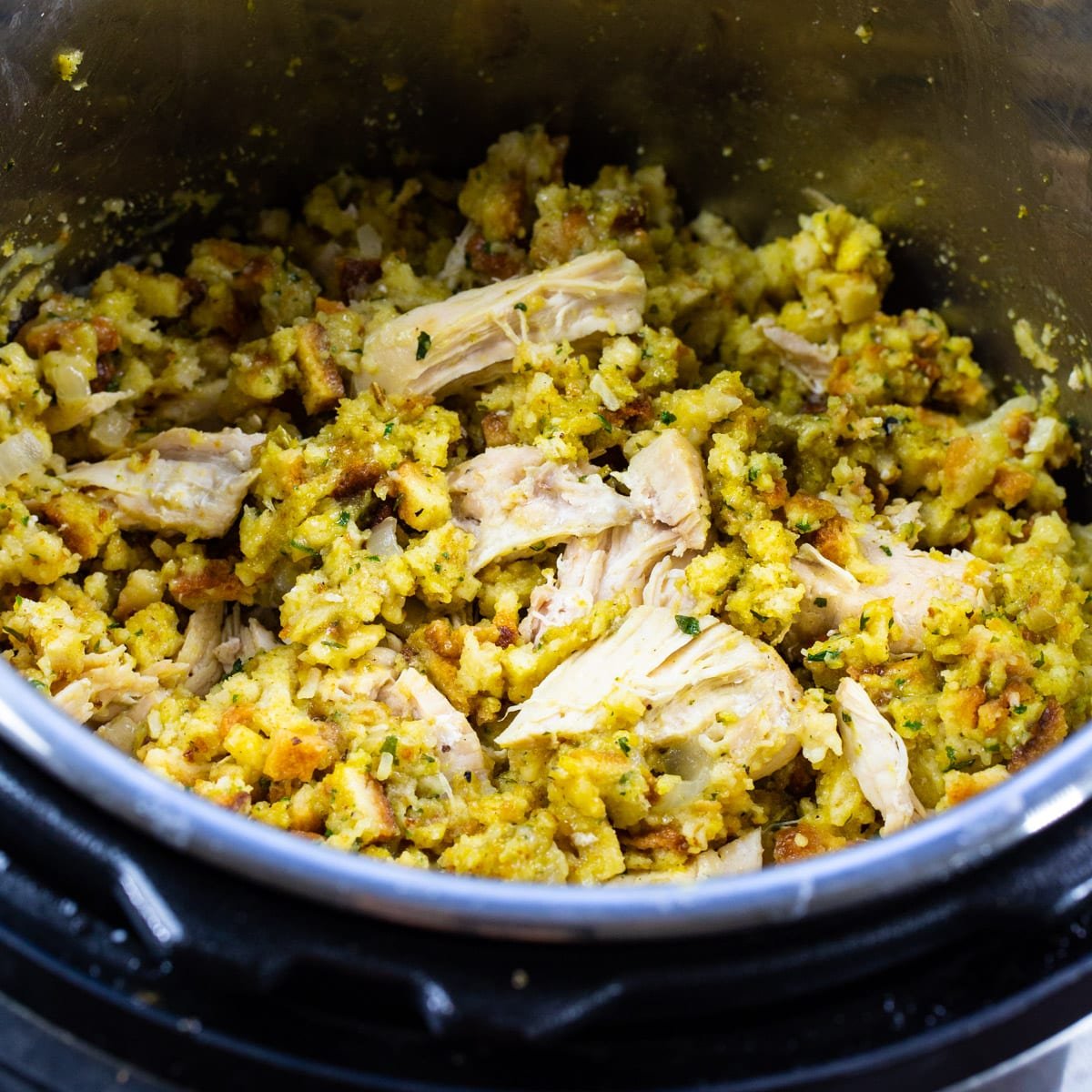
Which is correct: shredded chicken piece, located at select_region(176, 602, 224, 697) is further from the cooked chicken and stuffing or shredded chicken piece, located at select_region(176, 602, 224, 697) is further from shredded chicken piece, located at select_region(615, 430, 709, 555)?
shredded chicken piece, located at select_region(615, 430, 709, 555)

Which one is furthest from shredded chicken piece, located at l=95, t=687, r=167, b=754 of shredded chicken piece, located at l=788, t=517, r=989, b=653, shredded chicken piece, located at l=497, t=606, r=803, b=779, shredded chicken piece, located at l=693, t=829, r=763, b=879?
shredded chicken piece, located at l=788, t=517, r=989, b=653

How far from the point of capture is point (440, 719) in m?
2.04

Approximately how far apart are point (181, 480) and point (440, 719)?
2.08 ft

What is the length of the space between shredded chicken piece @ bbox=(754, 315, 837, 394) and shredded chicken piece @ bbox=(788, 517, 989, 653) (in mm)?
440

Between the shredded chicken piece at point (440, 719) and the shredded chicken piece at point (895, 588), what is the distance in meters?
0.60

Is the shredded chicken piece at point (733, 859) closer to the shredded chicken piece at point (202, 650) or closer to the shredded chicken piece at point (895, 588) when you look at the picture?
the shredded chicken piece at point (895, 588)

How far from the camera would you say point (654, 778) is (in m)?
2.00

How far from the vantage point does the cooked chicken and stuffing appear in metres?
1.97

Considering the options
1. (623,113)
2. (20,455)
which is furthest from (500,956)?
(623,113)

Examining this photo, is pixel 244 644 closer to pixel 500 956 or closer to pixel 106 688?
pixel 106 688

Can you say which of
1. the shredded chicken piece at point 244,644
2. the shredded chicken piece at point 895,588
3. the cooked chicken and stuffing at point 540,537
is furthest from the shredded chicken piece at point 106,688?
the shredded chicken piece at point 895,588

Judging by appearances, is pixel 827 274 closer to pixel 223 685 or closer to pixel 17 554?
pixel 223 685

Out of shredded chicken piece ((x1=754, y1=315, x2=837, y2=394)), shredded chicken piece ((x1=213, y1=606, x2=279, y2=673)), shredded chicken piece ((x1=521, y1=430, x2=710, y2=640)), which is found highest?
shredded chicken piece ((x1=754, y1=315, x2=837, y2=394))

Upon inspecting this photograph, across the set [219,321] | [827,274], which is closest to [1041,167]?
[827,274]
